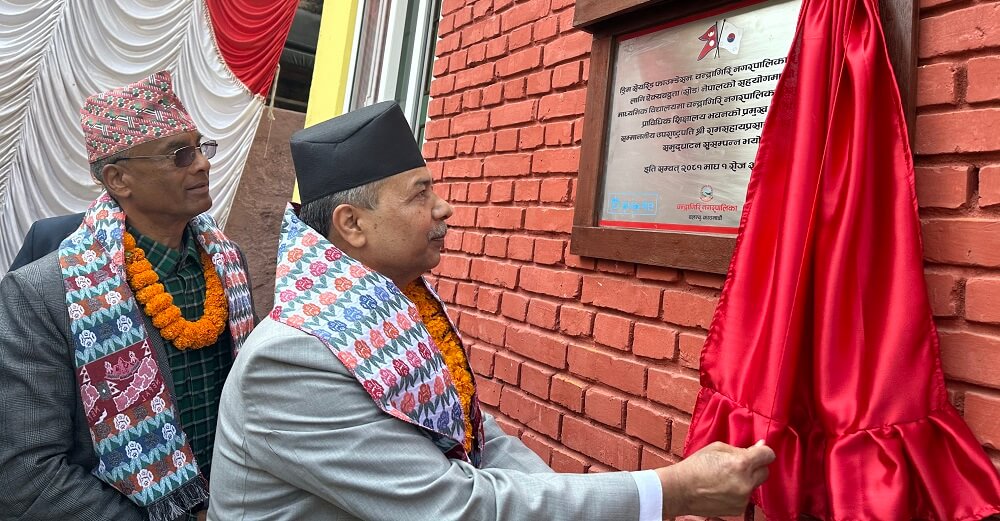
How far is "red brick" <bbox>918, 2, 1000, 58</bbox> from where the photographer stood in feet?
4.03

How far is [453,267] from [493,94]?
0.74m

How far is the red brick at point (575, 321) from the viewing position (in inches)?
81.0

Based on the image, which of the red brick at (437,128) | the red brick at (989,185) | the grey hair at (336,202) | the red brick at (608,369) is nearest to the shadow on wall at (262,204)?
the red brick at (437,128)

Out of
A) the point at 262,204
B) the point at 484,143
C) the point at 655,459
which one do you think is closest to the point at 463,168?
the point at 484,143

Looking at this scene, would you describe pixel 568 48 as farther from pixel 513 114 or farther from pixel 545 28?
pixel 513 114

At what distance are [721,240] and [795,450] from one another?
55cm

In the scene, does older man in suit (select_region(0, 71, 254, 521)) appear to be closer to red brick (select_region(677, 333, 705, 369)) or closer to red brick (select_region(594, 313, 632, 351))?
red brick (select_region(594, 313, 632, 351))

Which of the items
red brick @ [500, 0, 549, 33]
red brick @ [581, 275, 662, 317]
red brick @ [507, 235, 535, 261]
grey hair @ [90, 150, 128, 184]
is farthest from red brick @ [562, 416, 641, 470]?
grey hair @ [90, 150, 128, 184]

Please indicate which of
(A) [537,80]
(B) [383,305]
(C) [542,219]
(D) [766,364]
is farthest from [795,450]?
(A) [537,80]

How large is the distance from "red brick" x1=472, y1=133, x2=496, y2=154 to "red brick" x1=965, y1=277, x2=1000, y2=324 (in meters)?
1.73

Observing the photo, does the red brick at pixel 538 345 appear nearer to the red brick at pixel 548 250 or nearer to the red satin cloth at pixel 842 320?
the red brick at pixel 548 250

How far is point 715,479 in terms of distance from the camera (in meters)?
1.26

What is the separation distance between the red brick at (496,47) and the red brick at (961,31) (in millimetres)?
1566

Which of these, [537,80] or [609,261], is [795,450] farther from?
[537,80]
